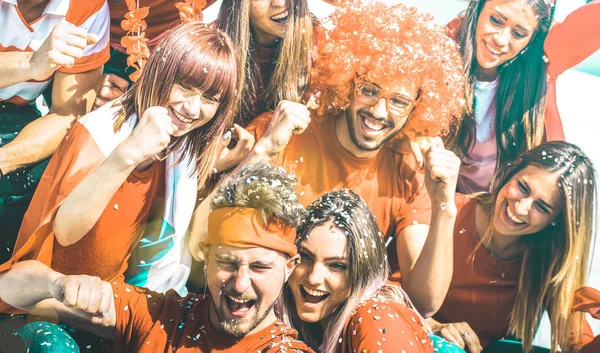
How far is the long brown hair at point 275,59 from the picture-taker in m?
3.17

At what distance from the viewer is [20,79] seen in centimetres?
305

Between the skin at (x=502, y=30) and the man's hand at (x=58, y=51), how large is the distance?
1592 mm

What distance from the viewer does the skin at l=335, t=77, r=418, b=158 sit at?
3168 millimetres

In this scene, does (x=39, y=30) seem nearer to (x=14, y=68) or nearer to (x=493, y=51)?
(x=14, y=68)

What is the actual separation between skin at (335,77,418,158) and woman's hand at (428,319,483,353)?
75 centimetres

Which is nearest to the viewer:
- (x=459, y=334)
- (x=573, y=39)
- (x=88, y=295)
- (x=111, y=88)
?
(x=88, y=295)

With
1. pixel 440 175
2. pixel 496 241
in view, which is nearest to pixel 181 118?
pixel 440 175

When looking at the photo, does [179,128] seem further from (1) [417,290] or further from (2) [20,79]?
(1) [417,290]

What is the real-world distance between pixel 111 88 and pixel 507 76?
63.7 inches

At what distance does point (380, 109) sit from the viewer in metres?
3.17

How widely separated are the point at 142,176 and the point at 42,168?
385mm

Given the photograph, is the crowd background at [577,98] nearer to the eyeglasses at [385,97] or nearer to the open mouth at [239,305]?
the eyeglasses at [385,97]

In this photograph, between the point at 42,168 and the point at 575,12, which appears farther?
the point at 575,12

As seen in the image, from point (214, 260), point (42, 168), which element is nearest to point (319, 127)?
point (214, 260)
